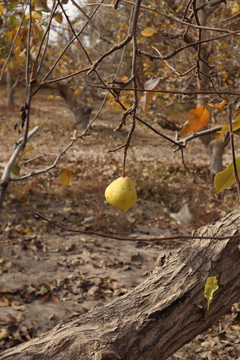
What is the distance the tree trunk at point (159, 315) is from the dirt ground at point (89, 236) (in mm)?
681

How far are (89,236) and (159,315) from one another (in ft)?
10.9

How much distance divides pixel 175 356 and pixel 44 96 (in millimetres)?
14701

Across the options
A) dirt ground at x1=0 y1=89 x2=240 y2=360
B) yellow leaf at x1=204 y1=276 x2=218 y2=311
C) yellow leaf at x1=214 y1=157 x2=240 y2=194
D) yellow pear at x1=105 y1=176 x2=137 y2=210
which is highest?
dirt ground at x1=0 y1=89 x2=240 y2=360

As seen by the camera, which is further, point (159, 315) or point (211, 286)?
point (159, 315)

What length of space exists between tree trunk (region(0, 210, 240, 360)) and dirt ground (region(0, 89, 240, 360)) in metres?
0.68

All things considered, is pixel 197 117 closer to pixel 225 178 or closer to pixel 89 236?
pixel 225 178

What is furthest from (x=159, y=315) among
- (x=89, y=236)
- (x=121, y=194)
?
(x=89, y=236)

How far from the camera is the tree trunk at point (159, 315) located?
1.29 meters

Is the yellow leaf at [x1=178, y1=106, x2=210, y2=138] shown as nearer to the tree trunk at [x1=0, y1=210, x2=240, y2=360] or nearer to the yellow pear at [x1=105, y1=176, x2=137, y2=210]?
the yellow pear at [x1=105, y1=176, x2=137, y2=210]

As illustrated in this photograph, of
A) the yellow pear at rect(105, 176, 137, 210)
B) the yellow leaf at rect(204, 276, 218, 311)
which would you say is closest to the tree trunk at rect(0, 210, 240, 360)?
→ the yellow leaf at rect(204, 276, 218, 311)

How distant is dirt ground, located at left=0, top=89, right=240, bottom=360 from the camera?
295 centimetres

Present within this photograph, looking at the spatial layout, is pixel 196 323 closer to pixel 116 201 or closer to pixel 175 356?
pixel 116 201

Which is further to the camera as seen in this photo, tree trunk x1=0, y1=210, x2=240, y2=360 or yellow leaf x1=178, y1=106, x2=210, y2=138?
tree trunk x1=0, y1=210, x2=240, y2=360

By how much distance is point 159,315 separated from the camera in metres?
1.37
